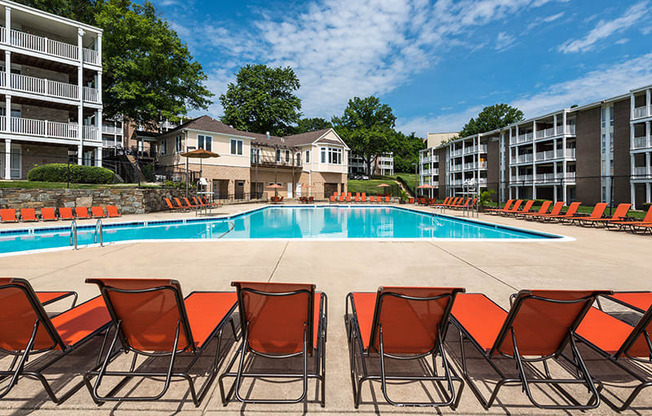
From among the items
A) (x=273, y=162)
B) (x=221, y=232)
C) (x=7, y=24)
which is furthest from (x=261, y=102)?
(x=221, y=232)

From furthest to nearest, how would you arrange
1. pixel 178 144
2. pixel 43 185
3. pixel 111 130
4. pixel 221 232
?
pixel 111 130 < pixel 178 144 < pixel 43 185 < pixel 221 232

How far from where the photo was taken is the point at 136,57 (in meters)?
28.3

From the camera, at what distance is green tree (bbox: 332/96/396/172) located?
56.0 meters

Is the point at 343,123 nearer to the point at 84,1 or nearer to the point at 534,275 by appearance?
the point at 84,1

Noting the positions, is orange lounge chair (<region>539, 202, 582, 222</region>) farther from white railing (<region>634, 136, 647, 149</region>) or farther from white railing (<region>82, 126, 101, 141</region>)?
white railing (<region>82, 126, 101, 141</region>)

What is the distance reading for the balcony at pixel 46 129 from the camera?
18.7 m

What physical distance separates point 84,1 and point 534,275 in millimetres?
40270

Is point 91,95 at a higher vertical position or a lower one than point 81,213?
higher

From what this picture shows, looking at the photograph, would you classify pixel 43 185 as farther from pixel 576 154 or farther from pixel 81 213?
pixel 576 154

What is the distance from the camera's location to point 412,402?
7.49 feet

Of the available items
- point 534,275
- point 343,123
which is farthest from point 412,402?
point 343,123

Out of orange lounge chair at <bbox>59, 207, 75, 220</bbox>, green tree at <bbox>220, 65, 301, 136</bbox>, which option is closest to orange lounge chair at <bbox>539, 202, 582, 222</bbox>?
orange lounge chair at <bbox>59, 207, 75, 220</bbox>

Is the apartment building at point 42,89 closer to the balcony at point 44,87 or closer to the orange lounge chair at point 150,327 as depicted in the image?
the balcony at point 44,87

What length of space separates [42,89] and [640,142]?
45.1m
